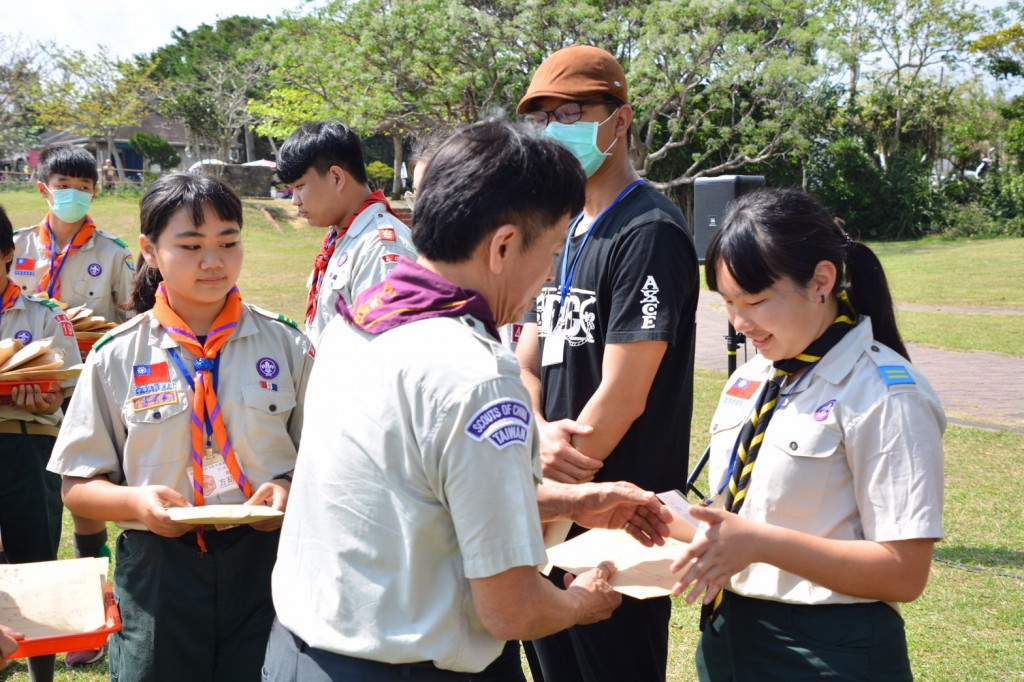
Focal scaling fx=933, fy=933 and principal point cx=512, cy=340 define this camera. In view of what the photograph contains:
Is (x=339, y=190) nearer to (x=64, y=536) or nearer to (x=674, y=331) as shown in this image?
(x=674, y=331)

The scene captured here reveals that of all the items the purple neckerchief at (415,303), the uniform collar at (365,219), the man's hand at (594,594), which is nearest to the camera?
the purple neckerchief at (415,303)

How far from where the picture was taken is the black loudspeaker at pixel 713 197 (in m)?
5.86

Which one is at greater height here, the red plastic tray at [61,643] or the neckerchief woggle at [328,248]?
the neckerchief woggle at [328,248]

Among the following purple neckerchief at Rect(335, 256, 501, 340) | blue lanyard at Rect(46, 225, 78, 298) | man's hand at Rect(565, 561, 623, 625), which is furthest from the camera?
blue lanyard at Rect(46, 225, 78, 298)

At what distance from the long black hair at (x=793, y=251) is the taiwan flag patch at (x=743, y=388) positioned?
29 cm

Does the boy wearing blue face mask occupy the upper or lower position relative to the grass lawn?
upper

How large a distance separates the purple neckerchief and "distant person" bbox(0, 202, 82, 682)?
2.76 meters

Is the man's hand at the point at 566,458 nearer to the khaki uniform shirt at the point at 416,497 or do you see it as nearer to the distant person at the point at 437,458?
the distant person at the point at 437,458

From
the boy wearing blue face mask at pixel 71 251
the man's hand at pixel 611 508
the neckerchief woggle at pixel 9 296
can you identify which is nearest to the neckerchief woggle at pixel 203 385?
the man's hand at pixel 611 508

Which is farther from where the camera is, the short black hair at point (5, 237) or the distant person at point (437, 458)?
the short black hair at point (5, 237)

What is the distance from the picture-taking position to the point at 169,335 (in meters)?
2.72

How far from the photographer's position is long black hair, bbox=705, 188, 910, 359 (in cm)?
201

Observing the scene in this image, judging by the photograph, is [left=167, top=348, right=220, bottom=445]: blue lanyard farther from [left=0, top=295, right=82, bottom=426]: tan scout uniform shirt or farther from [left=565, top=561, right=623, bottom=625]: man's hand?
[left=0, top=295, right=82, bottom=426]: tan scout uniform shirt

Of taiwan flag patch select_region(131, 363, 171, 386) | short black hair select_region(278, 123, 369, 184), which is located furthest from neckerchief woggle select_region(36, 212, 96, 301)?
taiwan flag patch select_region(131, 363, 171, 386)
